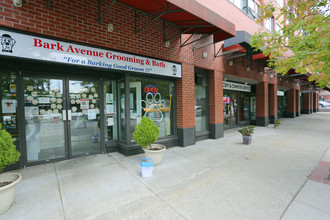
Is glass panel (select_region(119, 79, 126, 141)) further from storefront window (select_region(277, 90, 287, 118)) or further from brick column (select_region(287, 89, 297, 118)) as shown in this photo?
brick column (select_region(287, 89, 297, 118))

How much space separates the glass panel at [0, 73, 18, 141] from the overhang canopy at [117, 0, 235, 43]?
3.42 meters

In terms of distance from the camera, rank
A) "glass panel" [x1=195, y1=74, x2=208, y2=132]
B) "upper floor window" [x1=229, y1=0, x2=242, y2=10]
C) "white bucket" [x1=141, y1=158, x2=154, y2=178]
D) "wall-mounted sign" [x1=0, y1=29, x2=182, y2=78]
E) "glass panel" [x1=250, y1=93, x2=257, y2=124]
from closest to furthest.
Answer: "wall-mounted sign" [x1=0, y1=29, x2=182, y2=78]
"white bucket" [x1=141, y1=158, x2=154, y2=178]
"glass panel" [x1=195, y1=74, x2=208, y2=132]
"upper floor window" [x1=229, y1=0, x2=242, y2=10]
"glass panel" [x1=250, y1=93, x2=257, y2=124]

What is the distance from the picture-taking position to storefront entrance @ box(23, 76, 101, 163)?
419cm

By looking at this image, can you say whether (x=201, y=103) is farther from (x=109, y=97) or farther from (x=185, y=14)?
(x=109, y=97)

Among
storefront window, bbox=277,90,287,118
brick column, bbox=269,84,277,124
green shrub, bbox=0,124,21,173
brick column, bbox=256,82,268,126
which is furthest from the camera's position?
storefront window, bbox=277,90,287,118

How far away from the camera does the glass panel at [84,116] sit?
4730 mm

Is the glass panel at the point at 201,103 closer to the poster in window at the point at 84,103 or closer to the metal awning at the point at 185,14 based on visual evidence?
the metal awning at the point at 185,14

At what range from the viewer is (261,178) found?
11.6 feet

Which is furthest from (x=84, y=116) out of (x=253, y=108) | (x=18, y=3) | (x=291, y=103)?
(x=291, y=103)

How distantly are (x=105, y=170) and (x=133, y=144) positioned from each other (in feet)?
4.25

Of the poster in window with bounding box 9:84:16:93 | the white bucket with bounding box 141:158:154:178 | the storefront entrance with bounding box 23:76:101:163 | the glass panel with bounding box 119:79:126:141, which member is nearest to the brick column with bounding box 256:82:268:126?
the glass panel with bounding box 119:79:126:141

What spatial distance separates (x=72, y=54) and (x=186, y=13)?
3.16 m

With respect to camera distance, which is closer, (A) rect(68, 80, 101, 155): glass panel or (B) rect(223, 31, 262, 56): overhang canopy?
(A) rect(68, 80, 101, 155): glass panel

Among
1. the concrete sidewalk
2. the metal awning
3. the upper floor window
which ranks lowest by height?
the concrete sidewalk
